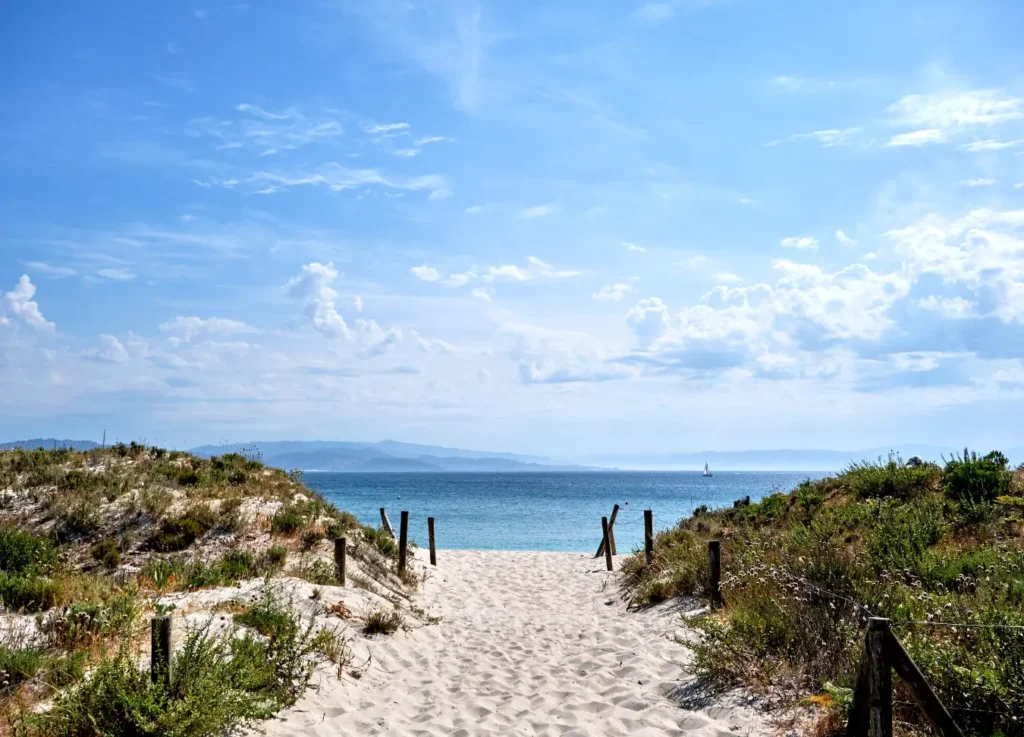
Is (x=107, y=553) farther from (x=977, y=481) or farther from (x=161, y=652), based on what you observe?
(x=977, y=481)

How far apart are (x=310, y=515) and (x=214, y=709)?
11.8 m

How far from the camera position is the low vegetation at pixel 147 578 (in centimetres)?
600

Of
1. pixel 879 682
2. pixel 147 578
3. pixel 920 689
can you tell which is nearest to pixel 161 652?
pixel 879 682

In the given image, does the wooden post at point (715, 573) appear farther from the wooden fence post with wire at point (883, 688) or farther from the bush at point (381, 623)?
the wooden fence post with wire at point (883, 688)

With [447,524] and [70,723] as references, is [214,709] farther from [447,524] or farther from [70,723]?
[447,524]

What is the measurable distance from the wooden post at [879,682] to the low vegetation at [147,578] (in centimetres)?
539

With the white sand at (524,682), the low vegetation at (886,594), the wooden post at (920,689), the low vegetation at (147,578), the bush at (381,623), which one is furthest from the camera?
the bush at (381,623)

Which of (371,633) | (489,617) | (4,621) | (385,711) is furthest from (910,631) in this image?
(4,621)

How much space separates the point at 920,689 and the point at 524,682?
570 centimetres

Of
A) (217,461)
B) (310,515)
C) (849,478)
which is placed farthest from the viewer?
(217,461)

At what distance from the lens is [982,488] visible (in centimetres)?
1421

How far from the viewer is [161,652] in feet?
20.4

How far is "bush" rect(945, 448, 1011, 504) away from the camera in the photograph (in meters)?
14.1

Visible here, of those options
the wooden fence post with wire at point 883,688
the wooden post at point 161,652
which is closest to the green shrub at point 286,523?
the wooden post at point 161,652
